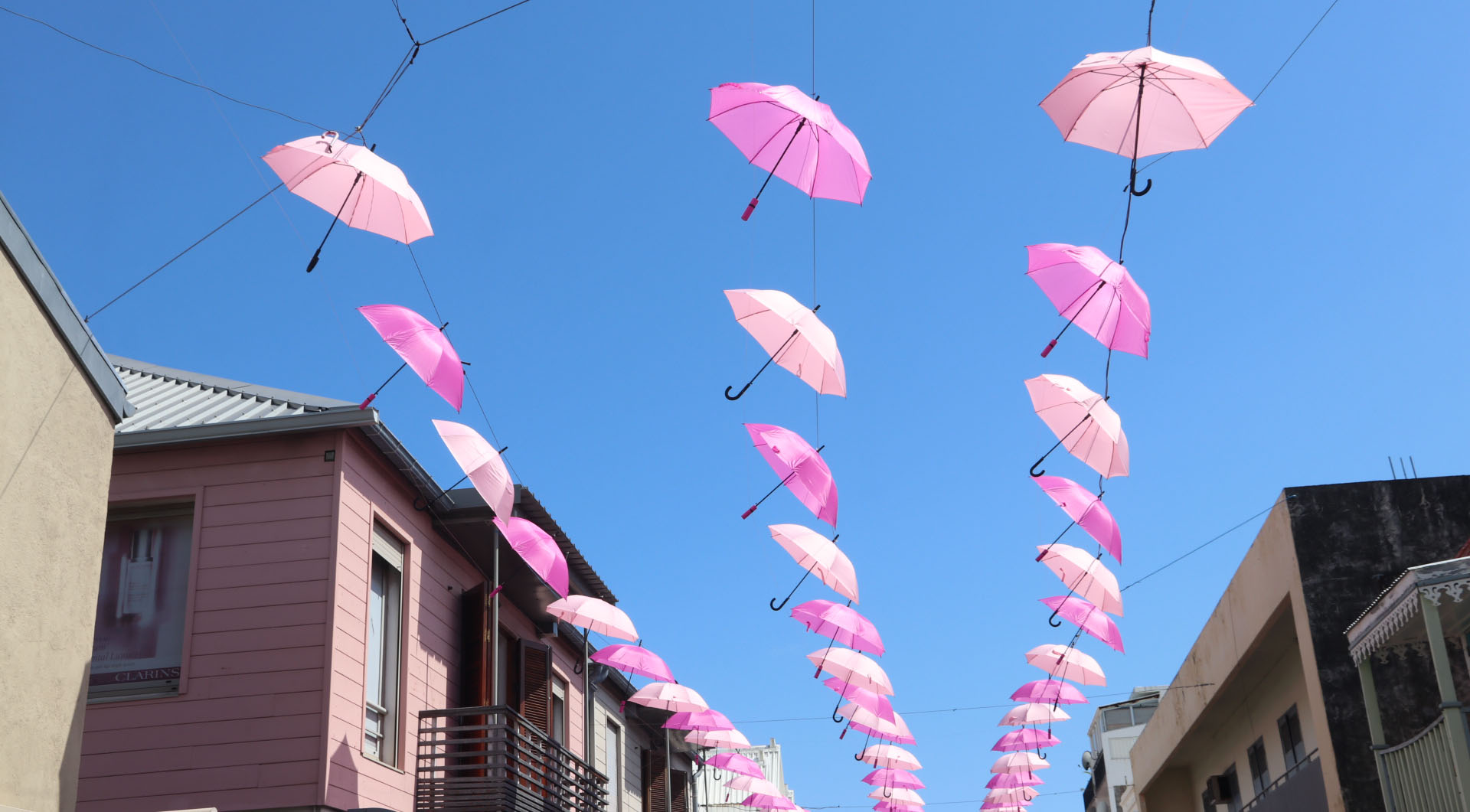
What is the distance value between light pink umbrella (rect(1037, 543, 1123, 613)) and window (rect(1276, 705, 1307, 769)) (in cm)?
250

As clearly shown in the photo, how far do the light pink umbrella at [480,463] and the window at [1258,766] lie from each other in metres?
11.5

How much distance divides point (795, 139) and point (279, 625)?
21.1 feet

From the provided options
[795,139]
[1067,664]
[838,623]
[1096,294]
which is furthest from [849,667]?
[795,139]

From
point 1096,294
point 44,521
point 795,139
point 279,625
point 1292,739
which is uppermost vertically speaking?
point 795,139

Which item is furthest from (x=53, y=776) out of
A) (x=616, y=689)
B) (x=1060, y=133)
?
(x=616, y=689)

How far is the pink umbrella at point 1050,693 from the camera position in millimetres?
22344

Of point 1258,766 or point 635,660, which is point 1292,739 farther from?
point 635,660

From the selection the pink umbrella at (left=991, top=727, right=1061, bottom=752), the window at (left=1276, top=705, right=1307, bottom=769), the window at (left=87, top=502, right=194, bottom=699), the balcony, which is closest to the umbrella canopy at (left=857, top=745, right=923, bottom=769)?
the pink umbrella at (left=991, top=727, right=1061, bottom=752)

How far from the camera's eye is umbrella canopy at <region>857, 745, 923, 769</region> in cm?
2748

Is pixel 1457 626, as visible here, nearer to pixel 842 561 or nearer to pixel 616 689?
pixel 842 561

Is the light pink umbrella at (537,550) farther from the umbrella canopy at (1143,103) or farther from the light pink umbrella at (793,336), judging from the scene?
the umbrella canopy at (1143,103)

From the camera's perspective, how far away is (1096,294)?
11.1 meters

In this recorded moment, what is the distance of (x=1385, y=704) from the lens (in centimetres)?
1217

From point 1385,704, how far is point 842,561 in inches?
238
